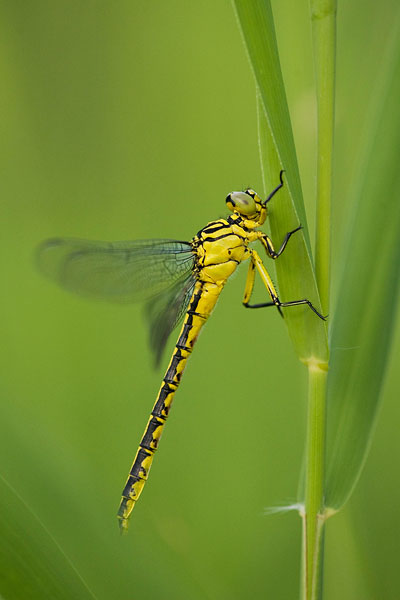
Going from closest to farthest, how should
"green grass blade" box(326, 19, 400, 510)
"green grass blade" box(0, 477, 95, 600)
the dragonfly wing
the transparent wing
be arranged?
1. "green grass blade" box(0, 477, 95, 600)
2. "green grass blade" box(326, 19, 400, 510)
3. the transparent wing
4. the dragonfly wing

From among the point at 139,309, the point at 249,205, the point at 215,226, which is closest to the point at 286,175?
the point at 249,205

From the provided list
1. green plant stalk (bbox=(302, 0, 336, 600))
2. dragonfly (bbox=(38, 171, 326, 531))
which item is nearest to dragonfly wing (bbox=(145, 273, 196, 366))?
dragonfly (bbox=(38, 171, 326, 531))

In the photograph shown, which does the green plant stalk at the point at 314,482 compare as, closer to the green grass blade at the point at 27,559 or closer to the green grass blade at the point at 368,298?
the green grass blade at the point at 368,298

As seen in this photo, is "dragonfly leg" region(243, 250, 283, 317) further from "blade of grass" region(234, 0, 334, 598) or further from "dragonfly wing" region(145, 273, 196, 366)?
"blade of grass" region(234, 0, 334, 598)

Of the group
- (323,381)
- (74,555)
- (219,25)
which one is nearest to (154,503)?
(74,555)

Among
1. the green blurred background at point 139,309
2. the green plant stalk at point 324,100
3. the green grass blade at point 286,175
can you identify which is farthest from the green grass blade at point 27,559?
the green blurred background at point 139,309

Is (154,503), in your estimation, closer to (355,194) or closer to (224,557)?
(224,557)
